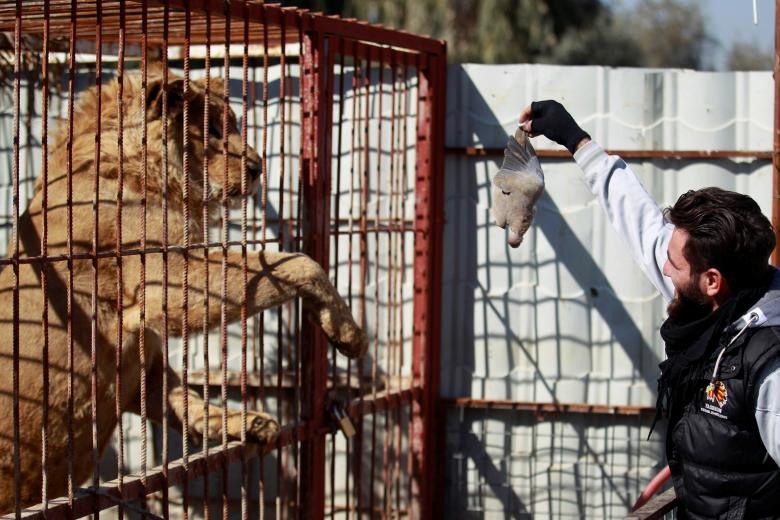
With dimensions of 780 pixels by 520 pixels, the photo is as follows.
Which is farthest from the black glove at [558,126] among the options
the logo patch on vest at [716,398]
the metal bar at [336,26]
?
the metal bar at [336,26]

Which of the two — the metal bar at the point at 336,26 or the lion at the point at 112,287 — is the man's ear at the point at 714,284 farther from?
the metal bar at the point at 336,26

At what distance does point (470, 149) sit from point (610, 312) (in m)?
1.08

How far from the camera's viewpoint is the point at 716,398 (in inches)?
119

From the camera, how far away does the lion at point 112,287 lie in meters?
4.25

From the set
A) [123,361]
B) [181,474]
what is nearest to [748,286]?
[181,474]

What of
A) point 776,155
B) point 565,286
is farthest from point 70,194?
point 776,155

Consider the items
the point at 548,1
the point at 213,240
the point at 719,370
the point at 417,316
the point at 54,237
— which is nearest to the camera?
the point at 719,370

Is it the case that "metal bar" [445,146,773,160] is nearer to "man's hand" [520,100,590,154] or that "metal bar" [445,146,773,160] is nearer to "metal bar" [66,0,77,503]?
"man's hand" [520,100,590,154]

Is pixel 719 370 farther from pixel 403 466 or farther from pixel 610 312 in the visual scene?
pixel 403 466

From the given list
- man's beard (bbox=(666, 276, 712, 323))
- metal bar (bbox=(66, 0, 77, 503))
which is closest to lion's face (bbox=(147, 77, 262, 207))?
metal bar (bbox=(66, 0, 77, 503))

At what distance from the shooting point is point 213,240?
19.9ft

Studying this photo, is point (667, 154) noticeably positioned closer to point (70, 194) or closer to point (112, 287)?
point (112, 287)

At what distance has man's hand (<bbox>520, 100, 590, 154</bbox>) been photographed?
3611mm

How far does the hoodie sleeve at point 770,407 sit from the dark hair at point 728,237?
283 millimetres
